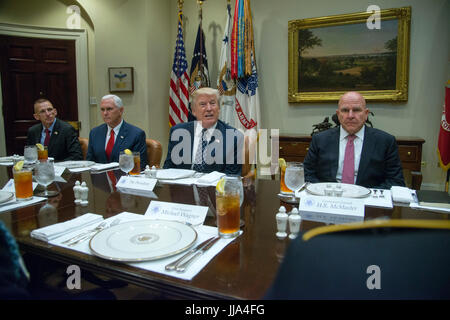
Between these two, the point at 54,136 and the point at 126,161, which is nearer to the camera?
the point at 126,161

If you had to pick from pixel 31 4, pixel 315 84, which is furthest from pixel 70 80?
pixel 315 84

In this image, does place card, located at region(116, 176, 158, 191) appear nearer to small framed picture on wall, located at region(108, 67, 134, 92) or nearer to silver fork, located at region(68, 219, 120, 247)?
silver fork, located at region(68, 219, 120, 247)

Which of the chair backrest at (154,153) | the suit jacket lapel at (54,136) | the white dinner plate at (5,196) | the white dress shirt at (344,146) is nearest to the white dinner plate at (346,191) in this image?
the white dress shirt at (344,146)

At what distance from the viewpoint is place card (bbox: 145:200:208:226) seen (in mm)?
1091

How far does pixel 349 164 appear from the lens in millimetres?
2012

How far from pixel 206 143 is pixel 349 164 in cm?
92

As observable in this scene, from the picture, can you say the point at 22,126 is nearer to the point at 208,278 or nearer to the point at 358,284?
the point at 208,278

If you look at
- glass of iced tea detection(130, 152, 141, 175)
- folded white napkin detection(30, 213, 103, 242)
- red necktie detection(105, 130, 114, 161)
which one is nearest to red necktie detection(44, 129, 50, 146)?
red necktie detection(105, 130, 114, 161)

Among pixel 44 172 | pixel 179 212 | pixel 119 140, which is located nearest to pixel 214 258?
pixel 179 212

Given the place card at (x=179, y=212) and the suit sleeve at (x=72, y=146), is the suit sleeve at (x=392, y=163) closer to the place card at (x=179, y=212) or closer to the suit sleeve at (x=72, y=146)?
the place card at (x=179, y=212)

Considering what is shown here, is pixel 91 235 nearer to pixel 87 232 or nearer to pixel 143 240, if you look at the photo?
pixel 87 232

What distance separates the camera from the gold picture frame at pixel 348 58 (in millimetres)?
3824

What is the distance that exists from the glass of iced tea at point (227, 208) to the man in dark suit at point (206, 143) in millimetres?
1174

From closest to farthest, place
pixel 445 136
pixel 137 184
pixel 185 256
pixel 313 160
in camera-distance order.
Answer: pixel 185 256
pixel 137 184
pixel 313 160
pixel 445 136
